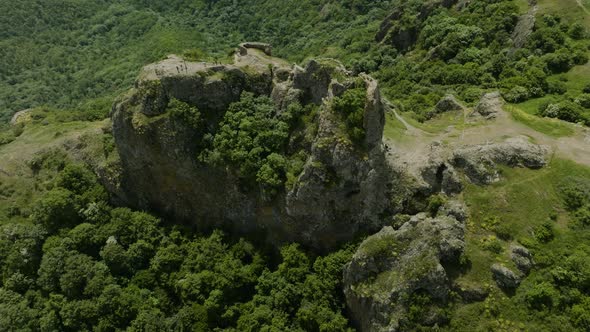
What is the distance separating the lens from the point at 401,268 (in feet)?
148

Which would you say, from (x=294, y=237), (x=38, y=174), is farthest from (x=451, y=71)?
(x=38, y=174)

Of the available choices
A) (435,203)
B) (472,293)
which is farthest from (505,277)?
(435,203)

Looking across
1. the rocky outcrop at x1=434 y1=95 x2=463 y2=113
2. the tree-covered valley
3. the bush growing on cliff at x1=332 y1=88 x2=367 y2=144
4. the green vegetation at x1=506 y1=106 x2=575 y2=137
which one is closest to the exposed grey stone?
A: the tree-covered valley

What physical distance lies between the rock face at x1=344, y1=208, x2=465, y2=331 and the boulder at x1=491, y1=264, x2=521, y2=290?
134 inches

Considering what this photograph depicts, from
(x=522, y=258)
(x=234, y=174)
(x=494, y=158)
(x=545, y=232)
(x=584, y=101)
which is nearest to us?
(x=522, y=258)

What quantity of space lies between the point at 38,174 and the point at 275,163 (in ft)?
138

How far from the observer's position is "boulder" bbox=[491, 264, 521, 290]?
139 ft

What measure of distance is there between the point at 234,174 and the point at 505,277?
31.0m

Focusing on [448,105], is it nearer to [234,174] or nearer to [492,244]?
[492,244]

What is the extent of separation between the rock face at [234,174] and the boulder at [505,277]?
12.4m

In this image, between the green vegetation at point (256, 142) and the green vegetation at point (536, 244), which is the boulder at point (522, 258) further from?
the green vegetation at point (256, 142)

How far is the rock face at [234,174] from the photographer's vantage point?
1965 inches

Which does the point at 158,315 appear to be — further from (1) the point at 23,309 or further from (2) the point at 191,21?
(2) the point at 191,21

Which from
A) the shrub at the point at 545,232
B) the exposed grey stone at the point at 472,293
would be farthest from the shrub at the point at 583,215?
the exposed grey stone at the point at 472,293
